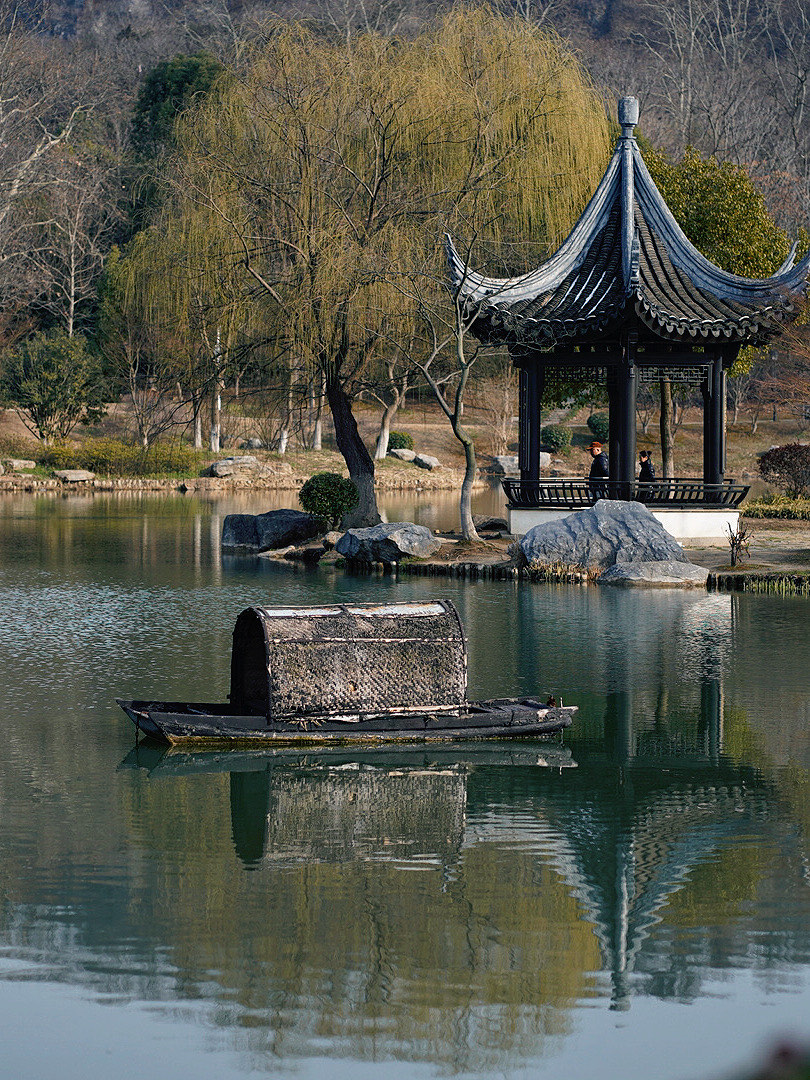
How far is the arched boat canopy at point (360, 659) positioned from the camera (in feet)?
33.1

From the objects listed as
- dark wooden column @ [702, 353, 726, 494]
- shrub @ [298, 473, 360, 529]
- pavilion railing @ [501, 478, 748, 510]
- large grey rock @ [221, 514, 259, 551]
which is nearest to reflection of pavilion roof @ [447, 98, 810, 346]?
dark wooden column @ [702, 353, 726, 494]

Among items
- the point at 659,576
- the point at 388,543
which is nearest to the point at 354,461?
the point at 388,543

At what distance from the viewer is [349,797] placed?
9.27 m

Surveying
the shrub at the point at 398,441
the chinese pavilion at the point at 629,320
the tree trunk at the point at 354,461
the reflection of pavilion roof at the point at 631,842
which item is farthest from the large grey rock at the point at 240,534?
→ the shrub at the point at 398,441

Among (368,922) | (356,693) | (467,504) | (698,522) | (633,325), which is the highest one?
(633,325)

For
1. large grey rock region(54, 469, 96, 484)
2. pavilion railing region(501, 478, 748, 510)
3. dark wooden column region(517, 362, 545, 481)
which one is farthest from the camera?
large grey rock region(54, 469, 96, 484)

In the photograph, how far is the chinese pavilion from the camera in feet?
75.4

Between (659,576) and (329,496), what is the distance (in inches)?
291

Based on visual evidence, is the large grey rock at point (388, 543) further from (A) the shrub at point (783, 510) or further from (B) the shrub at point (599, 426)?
(B) the shrub at point (599, 426)

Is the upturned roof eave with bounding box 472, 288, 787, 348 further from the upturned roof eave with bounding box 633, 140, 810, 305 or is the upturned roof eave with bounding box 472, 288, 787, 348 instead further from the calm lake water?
the calm lake water

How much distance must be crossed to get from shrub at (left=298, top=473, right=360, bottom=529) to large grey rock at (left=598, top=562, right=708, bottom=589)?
6.44m

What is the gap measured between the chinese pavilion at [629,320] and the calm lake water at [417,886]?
9740 millimetres

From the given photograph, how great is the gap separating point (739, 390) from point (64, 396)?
2685 centimetres

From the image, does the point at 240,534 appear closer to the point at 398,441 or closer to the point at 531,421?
the point at 531,421
